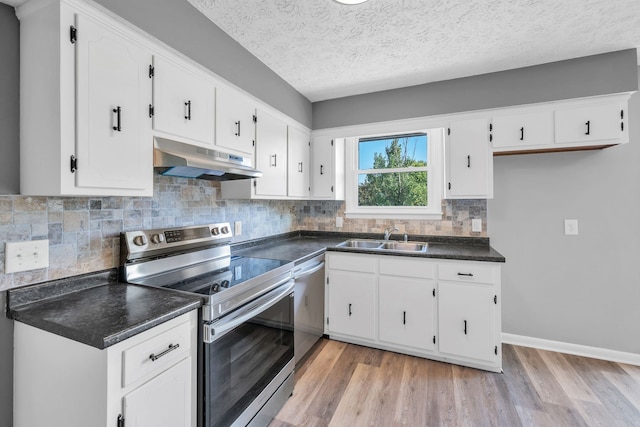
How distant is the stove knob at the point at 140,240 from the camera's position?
5.12 feet

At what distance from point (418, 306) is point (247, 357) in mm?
1457

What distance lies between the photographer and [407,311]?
2393 mm

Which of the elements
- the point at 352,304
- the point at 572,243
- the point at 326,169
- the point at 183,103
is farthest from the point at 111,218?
the point at 572,243

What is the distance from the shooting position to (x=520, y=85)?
241cm

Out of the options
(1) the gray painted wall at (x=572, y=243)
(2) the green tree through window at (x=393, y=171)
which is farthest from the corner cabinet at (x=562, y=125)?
(2) the green tree through window at (x=393, y=171)

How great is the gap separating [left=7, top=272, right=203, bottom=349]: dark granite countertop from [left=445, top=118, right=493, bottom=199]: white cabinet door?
227cm

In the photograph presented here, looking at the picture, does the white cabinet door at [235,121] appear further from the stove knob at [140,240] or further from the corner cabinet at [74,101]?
the stove knob at [140,240]

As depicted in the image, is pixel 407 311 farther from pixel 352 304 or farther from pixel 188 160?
pixel 188 160

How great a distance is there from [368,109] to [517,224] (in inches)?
70.0

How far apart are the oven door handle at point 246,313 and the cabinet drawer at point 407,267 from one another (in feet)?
2.96

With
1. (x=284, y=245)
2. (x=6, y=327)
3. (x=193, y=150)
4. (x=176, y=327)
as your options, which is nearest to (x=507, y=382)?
(x=284, y=245)

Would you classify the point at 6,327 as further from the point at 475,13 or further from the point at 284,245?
the point at 475,13

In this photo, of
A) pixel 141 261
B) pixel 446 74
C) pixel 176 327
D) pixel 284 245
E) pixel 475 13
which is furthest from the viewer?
pixel 284 245

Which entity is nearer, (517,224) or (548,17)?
(548,17)
